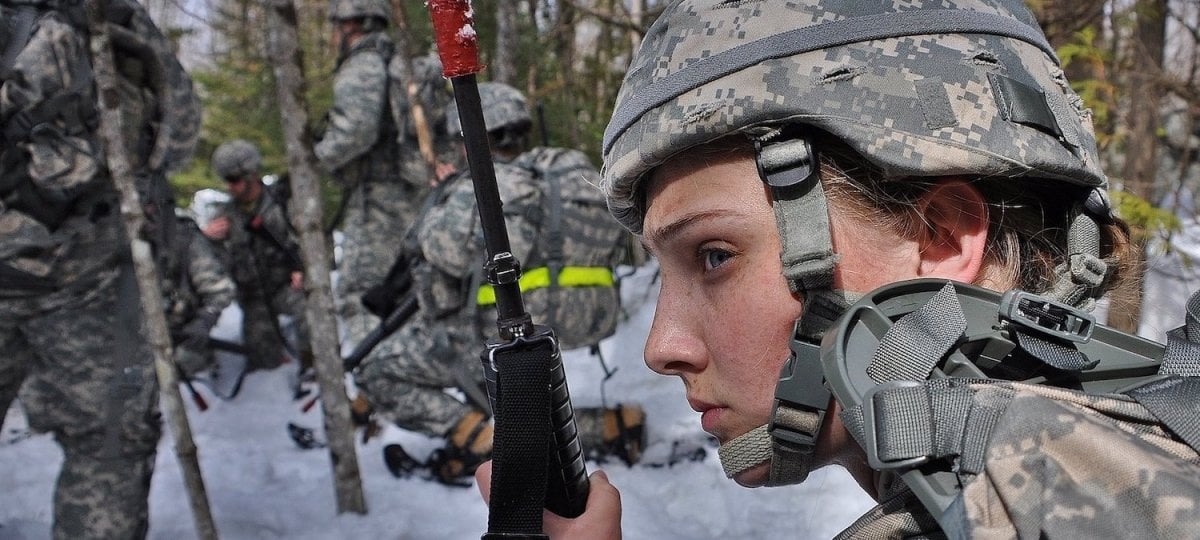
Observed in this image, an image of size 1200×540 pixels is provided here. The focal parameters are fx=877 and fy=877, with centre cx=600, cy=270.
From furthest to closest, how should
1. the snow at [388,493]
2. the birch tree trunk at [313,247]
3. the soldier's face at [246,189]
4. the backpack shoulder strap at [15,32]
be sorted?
the soldier's face at [246,189] → the snow at [388,493] → the birch tree trunk at [313,247] → the backpack shoulder strap at [15,32]

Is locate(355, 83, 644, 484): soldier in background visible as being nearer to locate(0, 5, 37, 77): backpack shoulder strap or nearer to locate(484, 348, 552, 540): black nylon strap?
locate(0, 5, 37, 77): backpack shoulder strap

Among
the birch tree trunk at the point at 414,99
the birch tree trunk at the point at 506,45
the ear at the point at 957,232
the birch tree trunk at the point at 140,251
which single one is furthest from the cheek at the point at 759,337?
Result: the birch tree trunk at the point at 506,45

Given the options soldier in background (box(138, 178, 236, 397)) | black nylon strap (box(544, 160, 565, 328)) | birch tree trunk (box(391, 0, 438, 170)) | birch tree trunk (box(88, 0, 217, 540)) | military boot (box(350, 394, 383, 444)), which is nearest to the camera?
birch tree trunk (box(88, 0, 217, 540))

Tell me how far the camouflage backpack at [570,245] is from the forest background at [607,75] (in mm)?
1105

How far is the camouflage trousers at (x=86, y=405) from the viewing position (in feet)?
12.2

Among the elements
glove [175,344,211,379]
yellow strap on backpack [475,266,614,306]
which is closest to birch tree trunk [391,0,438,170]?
yellow strap on backpack [475,266,614,306]

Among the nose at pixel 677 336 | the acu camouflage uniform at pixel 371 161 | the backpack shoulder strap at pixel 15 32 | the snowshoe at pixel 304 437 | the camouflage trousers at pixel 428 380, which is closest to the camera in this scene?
the nose at pixel 677 336

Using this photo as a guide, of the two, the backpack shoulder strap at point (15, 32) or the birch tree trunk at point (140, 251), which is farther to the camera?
the backpack shoulder strap at point (15, 32)

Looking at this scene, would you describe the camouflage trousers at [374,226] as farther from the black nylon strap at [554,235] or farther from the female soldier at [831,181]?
the female soldier at [831,181]

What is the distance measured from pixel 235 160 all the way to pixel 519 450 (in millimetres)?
7063

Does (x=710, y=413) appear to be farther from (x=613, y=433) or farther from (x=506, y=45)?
(x=506, y=45)

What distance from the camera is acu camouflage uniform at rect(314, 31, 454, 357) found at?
6680mm

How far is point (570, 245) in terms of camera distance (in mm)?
5098

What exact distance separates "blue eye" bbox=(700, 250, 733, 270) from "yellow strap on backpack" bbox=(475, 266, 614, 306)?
3707mm
